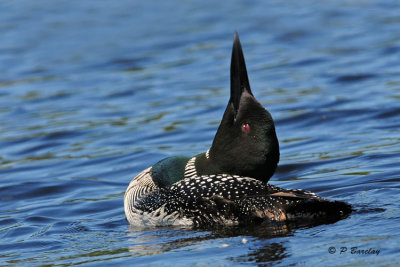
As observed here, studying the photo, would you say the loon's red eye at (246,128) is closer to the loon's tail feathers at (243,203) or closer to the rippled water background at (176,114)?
the loon's tail feathers at (243,203)

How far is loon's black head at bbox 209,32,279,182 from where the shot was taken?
5.42m

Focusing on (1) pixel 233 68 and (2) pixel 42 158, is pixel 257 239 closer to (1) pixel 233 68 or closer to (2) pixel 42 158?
(1) pixel 233 68

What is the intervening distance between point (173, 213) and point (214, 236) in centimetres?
42

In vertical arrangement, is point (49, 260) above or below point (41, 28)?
below

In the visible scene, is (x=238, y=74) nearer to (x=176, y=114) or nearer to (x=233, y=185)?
(x=233, y=185)

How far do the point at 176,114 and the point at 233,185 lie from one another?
4677 mm

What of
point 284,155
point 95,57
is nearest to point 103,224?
point 284,155

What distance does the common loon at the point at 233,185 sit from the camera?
5.04 meters

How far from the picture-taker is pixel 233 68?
552 cm
